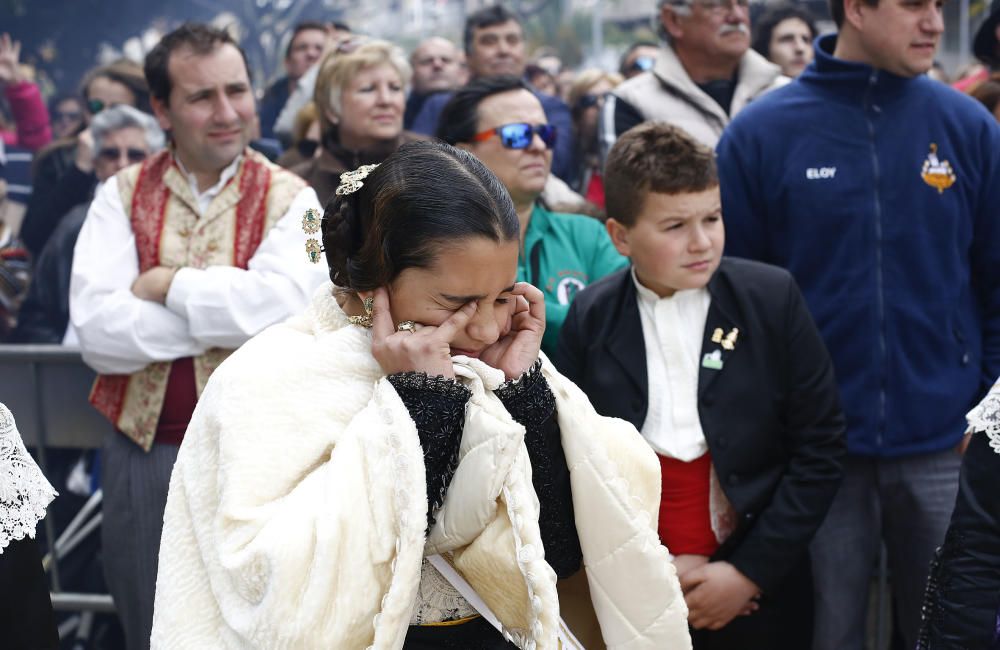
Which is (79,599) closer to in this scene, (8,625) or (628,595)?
(8,625)

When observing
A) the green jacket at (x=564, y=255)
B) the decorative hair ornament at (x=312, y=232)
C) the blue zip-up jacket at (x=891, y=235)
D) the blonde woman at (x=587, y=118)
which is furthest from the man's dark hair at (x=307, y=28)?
the decorative hair ornament at (x=312, y=232)

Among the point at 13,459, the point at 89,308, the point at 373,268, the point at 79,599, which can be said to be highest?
the point at 373,268

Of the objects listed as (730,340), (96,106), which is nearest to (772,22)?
(96,106)

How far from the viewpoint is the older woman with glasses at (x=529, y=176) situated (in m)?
4.45

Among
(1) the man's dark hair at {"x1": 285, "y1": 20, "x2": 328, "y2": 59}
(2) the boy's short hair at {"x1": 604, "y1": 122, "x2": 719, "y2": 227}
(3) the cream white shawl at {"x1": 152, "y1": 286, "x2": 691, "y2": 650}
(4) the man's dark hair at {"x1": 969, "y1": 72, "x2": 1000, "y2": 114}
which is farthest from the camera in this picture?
(1) the man's dark hair at {"x1": 285, "y1": 20, "x2": 328, "y2": 59}

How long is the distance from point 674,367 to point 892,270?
0.90m

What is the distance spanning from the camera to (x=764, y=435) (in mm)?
3766

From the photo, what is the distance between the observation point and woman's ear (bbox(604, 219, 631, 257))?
393 centimetres

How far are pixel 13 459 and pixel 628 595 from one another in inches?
52.0

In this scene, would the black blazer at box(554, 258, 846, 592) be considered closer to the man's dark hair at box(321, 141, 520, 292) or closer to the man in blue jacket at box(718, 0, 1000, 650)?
the man in blue jacket at box(718, 0, 1000, 650)

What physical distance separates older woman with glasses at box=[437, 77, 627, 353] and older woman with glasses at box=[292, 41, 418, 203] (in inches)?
27.9

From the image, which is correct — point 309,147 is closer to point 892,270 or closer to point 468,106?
point 468,106

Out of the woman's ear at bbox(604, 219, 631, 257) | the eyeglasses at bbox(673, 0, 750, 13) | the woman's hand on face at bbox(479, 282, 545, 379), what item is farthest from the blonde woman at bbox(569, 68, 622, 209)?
the woman's hand on face at bbox(479, 282, 545, 379)

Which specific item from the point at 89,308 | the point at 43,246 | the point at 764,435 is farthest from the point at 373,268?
the point at 43,246
